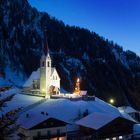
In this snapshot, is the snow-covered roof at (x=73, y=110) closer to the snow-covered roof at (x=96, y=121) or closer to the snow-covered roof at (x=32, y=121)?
the snow-covered roof at (x=96, y=121)

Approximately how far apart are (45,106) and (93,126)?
60.0ft

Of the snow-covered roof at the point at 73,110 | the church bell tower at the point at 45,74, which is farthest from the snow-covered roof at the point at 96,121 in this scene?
the church bell tower at the point at 45,74

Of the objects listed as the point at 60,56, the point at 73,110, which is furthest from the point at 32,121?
the point at 60,56

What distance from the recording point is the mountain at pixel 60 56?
133 metres

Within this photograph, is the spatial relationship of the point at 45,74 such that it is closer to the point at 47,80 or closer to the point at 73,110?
the point at 47,80

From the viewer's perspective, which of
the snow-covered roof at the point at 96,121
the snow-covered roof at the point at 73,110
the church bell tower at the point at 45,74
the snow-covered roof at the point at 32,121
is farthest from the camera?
the church bell tower at the point at 45,74

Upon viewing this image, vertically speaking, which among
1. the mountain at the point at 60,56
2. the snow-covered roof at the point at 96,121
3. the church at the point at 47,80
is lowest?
the snow-covered roof at the point at 96,121

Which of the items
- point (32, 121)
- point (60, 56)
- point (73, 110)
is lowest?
point (32, 121)

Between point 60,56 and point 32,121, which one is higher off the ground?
point 60,56

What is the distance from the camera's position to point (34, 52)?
143 metres

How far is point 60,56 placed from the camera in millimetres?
153875

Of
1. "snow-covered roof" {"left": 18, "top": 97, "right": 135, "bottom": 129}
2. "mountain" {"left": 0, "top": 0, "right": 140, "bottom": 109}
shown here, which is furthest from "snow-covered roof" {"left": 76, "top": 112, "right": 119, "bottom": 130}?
"mountain" {"left": 0, "top": 0, "right": 140, "bottom": 109}

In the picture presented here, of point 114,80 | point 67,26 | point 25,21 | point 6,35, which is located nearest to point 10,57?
point 6,35

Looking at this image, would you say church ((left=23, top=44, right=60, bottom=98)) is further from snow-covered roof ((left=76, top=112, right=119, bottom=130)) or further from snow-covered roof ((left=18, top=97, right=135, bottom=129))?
snow-covered roof ((left=76, top=112, right=119, bottom=130))
